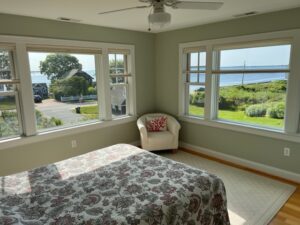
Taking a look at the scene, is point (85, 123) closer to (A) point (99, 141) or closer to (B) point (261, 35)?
(A) point (99, 141)

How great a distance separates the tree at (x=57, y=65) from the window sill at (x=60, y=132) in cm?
89

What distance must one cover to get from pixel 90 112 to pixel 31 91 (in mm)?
1133

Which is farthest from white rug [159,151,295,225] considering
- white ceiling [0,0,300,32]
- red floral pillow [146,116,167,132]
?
white ceiling [0,0,300,32]

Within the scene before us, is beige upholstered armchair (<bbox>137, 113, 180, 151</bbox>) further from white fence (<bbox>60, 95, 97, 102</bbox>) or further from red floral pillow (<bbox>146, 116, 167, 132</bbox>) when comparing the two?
white fence (<bbox>60, 95, 97, 102</bbox>)

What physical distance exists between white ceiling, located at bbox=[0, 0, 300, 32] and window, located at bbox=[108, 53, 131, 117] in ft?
2.70

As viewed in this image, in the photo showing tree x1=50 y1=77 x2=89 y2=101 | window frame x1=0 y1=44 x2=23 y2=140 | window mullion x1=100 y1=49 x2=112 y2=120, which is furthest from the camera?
window mullion x1=100 y1=49 x2=112 y2=120

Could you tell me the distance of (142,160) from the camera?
2.50m

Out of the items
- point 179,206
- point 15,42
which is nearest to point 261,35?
point 179,206

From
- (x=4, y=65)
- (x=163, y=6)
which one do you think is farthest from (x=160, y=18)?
(x=4, y=65)

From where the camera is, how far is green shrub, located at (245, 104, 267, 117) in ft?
11.7

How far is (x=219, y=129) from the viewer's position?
13.3 ft

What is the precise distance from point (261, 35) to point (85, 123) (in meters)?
3.23

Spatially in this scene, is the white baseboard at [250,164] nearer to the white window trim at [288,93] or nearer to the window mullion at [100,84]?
the white window trim at [288,93]

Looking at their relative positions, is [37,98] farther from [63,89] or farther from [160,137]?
[160,137]
